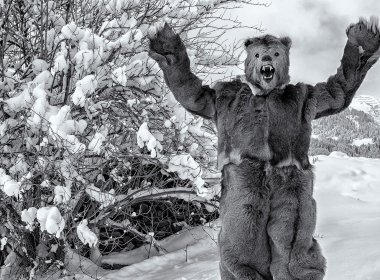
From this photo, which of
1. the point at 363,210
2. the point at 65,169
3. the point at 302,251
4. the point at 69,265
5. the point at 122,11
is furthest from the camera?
the point at 363,210

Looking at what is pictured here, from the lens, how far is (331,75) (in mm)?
2668

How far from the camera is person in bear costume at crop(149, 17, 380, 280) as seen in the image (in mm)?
2369

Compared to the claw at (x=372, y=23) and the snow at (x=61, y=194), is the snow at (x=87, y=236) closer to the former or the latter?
the snow at (x=61, y=194)

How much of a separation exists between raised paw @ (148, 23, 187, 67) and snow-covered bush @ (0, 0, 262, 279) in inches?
41.4

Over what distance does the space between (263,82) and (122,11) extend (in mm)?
2595

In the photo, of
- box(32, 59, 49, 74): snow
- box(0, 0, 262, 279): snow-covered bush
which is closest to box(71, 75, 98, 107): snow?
box(0, 0, 262, 279): snow-covered bush

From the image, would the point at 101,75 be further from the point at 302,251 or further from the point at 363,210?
the point at 363,210

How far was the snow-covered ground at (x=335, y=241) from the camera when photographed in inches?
171

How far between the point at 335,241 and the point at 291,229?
3181 mm

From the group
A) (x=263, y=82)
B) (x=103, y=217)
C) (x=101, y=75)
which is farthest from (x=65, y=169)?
(x=263, y=82)

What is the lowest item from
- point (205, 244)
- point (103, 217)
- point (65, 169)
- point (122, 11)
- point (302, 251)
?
point (205, 244)

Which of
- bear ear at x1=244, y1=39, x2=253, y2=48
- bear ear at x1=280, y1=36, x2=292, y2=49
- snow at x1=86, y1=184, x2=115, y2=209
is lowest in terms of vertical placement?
snow at x1=86, y1=184, x2=115, y2=209

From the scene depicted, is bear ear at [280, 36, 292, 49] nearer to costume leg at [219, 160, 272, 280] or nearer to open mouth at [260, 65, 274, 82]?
open mouth at [260, 65, 274, 82]

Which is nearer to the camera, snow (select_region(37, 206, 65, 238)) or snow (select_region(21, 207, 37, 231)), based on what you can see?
snow (select_region(37, 206, 65, 238))
